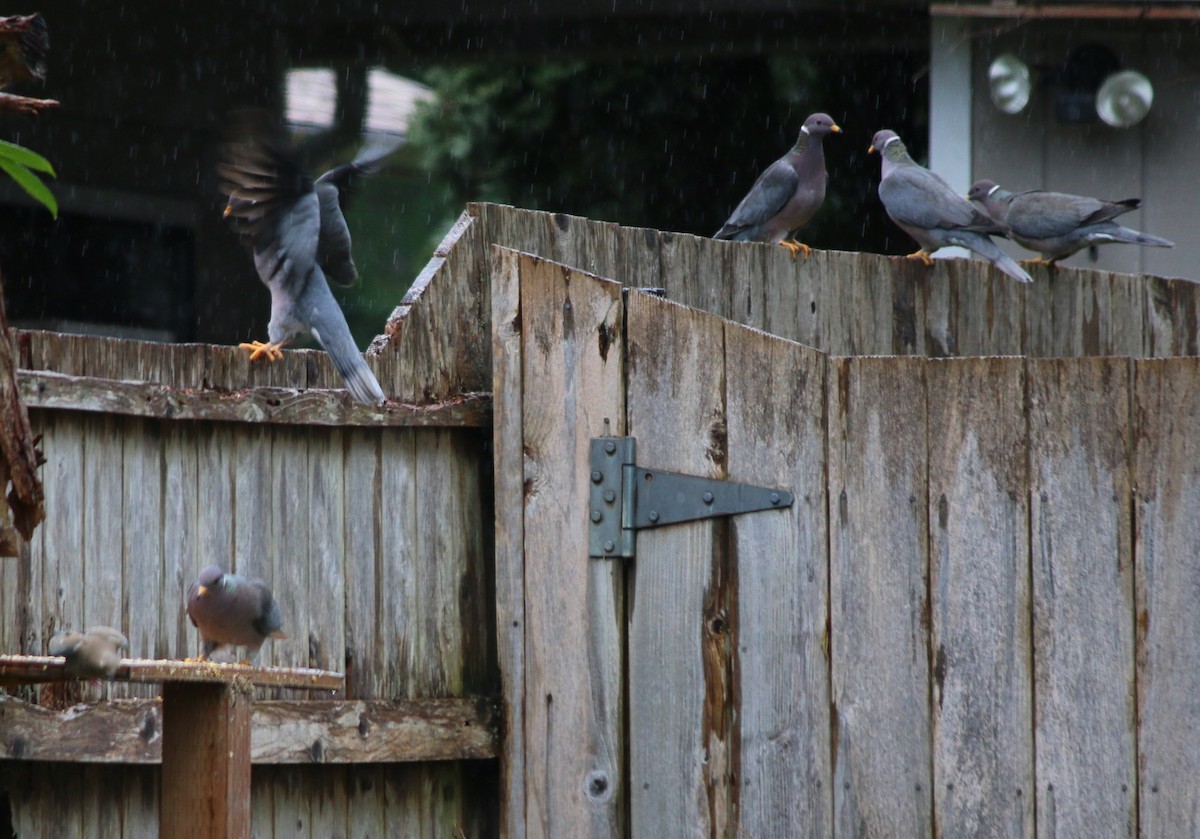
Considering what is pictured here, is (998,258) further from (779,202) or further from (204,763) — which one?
(204,763)

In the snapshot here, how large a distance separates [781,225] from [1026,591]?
118 inches

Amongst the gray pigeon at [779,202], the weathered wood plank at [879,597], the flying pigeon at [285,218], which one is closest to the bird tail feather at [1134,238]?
the gray pigeon at [779,202]

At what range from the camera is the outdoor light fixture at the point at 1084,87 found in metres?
5.62

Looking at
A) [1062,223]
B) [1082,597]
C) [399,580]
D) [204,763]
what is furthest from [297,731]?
[1062,223]

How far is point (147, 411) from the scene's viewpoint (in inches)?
111

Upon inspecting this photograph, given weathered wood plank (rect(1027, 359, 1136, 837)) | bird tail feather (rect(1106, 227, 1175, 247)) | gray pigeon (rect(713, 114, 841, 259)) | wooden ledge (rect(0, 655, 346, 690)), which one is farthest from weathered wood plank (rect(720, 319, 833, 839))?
bird tail feather (rect(1106, 227, 1175, 247))

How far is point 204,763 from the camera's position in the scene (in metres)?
2.38

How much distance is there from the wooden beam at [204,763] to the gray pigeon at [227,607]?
8.5 inches

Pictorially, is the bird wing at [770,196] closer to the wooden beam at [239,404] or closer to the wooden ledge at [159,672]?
the wooden beam at [239,404]

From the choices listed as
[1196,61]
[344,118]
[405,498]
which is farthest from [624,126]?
[405,498]

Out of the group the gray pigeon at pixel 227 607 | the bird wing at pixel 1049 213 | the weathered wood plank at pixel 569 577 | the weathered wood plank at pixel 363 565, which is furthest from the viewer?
the bird wing at pixel 1049 213

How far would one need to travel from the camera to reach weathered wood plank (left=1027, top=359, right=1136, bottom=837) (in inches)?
112

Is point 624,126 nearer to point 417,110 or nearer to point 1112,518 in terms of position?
point 417,110

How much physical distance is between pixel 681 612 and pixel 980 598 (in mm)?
593
